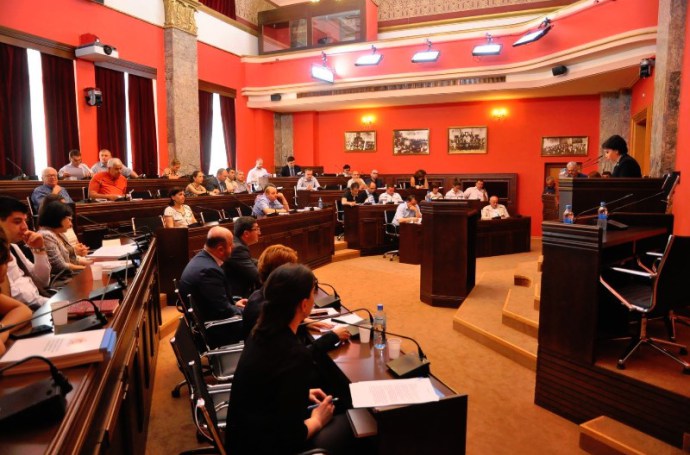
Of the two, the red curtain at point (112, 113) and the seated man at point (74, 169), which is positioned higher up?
the red curtain at point (112, 113)

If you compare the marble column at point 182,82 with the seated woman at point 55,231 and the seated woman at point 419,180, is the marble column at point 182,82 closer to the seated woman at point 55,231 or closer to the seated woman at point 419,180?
the seated woman at point 419,180

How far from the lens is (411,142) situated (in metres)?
13.7

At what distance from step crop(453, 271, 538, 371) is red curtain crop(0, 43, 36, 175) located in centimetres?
766

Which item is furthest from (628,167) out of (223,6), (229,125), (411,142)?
(223,6)

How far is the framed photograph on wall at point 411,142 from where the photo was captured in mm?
13500

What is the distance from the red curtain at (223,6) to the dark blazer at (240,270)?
1054 centimetres

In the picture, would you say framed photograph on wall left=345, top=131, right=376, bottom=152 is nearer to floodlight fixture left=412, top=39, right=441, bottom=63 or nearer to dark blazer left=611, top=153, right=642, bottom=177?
floodlight fixture left=412, top=39, right=441, bottom=63

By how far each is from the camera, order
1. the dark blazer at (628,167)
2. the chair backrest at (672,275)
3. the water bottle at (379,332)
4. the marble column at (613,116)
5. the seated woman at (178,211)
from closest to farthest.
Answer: the water bottle at (379,332) → the chair backrest at (672,275) → the dark blazer at (628,167) → the seated woman at (178,211) → the marble column at (613,116)

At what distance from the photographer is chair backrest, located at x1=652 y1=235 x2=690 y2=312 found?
2939 mm

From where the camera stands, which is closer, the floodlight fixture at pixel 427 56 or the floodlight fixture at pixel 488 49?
the floodlight fixture at pixel 488 49

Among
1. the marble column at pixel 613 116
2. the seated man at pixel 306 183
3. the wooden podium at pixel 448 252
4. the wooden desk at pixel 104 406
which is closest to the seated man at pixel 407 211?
the seated man at pixel 306 183

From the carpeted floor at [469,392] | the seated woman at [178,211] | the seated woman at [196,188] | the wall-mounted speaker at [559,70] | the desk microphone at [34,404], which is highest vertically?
the wall-mounted speaker at [559,70]

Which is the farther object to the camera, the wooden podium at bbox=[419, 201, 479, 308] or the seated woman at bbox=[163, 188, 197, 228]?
the seated woman at bbox=[163, 188, 197, 228]

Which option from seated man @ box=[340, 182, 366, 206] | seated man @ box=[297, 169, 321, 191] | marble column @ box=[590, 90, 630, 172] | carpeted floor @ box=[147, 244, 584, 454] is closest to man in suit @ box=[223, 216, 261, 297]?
carpeted floor @ box=[147, 244, 584, 454]
